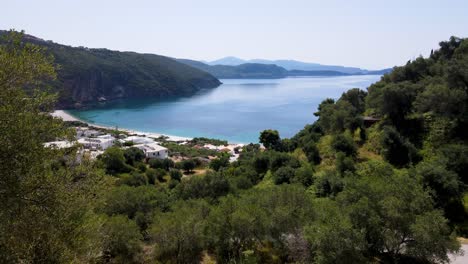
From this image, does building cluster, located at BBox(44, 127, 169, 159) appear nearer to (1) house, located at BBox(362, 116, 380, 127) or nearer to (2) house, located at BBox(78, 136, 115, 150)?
(2) house, located at BBox(78, 136, 115, 150)

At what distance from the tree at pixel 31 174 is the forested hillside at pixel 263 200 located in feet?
0.07

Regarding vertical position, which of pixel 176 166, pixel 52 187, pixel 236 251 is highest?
pixel 52 187

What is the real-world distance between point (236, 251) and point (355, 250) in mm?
4550

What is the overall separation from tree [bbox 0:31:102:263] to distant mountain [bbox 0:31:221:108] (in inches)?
4596

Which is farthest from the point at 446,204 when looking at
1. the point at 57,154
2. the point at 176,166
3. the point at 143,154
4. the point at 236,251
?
the point at 143,154

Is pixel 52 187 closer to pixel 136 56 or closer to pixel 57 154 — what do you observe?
pixel 57 154

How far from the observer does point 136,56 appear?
18462 cm

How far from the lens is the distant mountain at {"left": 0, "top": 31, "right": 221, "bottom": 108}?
126 metres

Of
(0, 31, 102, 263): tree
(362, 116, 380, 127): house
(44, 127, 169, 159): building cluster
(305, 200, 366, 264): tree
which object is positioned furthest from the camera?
(44, 127, 169, 159): building cluster

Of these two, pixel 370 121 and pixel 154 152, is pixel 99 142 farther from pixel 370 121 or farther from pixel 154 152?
pixel 370 121

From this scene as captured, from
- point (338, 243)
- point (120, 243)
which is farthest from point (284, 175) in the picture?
point (338, 243)

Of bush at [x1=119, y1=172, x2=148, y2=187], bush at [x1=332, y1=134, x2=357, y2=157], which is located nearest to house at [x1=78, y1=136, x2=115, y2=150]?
bush at [x1=119, y1=172, x2=148, y2=187]

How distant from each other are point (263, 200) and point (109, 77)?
481ft

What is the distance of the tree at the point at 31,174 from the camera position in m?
5.30
